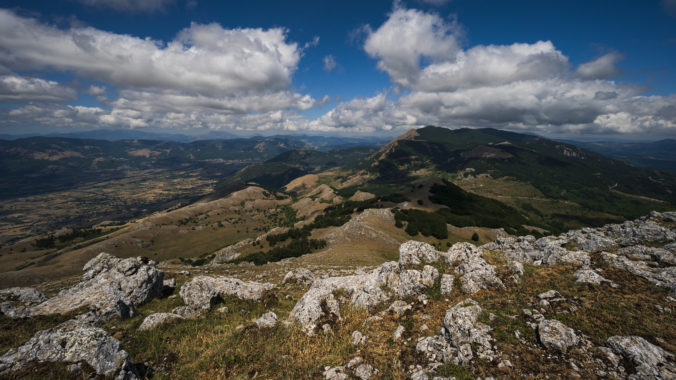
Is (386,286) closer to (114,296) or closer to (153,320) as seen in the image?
(153,320)

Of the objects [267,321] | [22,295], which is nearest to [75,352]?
[267,321]

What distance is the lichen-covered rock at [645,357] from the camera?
Result: 980 centimetres

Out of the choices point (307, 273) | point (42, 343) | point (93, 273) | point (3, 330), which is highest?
point (42, 343)

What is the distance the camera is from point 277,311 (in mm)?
20750

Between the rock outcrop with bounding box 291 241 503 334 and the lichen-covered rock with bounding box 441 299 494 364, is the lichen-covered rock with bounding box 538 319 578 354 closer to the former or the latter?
the lichen-covered rock with bounding box 441 299 494 364

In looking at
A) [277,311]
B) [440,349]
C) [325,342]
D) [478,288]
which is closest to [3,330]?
[277,311]

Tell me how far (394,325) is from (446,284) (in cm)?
625

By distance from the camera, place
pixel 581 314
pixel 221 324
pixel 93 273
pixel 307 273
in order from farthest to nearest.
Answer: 1. pixel 307 273
2. pixel 93 273
3. pixel 221 324
4. pixel 581 314

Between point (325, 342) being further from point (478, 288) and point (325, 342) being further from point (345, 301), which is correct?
point (478, 288)

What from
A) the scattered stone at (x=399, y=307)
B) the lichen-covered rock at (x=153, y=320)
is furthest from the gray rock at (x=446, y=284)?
the lichen-covered rock at (x=153, y=320)

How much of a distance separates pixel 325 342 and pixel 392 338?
4136 mm

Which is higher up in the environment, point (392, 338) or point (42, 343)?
point (42, 343)

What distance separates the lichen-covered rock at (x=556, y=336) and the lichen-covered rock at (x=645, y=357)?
1422mm

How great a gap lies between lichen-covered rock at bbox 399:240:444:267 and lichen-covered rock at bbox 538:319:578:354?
34.9 feet
